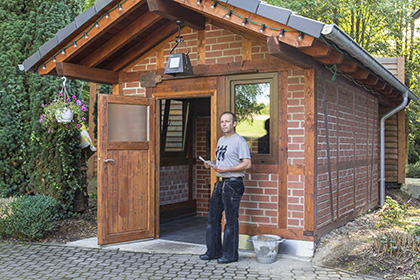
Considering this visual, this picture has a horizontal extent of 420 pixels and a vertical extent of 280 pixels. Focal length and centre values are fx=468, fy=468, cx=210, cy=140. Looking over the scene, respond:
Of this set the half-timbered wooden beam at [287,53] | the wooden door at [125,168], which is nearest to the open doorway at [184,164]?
the wooden door at [125,168]

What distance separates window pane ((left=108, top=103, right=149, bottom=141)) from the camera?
666cm

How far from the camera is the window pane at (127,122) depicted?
6.66 meters

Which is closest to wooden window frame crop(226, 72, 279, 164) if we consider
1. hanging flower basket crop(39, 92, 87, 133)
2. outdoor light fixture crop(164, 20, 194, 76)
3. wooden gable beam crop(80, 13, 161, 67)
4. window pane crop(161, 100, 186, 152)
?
outdoor light fixture crop(164, 20, 194, 76)

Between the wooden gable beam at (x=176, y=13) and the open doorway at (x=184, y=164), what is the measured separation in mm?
2244

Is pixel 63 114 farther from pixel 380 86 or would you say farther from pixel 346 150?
pixel 380 86

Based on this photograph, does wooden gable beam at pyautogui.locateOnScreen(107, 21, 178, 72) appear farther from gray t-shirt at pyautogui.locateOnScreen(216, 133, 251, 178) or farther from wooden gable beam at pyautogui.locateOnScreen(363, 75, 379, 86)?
wooden gable beam at pyautogui.locateOnScreen(363, 75, 379, 86)

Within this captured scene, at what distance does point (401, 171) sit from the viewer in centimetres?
1176

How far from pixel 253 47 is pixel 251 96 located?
2.18 feet

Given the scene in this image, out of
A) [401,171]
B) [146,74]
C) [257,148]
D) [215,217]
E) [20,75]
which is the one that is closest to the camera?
[215,217]

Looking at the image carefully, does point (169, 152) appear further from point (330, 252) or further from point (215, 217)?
point (330, 252)

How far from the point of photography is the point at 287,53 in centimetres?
527

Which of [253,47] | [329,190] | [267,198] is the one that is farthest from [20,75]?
[329,190]

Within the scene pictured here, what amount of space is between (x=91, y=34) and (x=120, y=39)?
517 millimetres

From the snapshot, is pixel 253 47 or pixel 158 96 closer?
pixel 253 47
